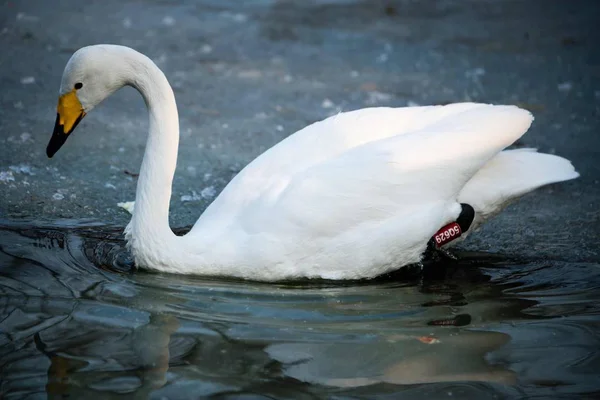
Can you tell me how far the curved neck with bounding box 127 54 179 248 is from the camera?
15.1ft

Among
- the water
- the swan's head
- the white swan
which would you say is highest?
the swan's head

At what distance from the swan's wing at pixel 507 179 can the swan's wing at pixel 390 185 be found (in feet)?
0.51

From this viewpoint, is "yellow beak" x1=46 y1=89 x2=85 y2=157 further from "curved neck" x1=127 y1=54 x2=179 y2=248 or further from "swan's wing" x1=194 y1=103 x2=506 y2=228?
"swan's wing" x1=194 y1=103 x2=506 y2=228

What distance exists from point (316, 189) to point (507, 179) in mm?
1142

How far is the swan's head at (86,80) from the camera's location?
4.55m

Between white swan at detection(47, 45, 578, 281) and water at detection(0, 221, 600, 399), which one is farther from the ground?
white swan at detection(47, 45, 578, 281)

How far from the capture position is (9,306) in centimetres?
402

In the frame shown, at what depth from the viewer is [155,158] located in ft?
15.5

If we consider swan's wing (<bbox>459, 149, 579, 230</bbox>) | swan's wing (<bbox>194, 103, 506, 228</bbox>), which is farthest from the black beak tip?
swan's wing (<bbox>459, 149, 579, 230</bbox>)

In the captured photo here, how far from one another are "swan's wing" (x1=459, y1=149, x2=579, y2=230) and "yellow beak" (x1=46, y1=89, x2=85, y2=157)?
2.06m

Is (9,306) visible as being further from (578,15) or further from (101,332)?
(578,15)

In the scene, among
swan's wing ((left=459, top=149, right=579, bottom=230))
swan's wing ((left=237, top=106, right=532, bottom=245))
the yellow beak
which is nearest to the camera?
swan's wing ((left=237, top=106, right=532, bottom=245))

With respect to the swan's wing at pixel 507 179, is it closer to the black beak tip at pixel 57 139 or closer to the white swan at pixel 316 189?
the white swan at pixel 316 189

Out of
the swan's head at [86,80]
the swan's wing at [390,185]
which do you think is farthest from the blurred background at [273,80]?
the swan's head at [86,80]
